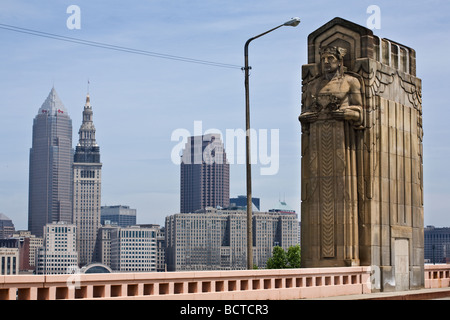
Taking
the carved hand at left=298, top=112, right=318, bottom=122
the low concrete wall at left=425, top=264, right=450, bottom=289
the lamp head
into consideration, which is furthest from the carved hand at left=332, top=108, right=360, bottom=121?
the low concrete wall at left=425, top=264, right=450, bottom=289

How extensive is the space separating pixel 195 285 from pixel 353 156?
547 inches

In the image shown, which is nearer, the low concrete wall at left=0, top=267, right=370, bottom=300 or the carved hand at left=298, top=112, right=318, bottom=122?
the low concrete wall at left=0, top=267, right=370, bottom=300

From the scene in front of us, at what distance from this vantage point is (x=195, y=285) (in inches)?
1114

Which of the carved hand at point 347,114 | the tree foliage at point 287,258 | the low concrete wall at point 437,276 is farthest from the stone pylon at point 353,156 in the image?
the tree foliage at point 287,258

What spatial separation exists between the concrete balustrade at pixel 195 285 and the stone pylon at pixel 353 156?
1845mm

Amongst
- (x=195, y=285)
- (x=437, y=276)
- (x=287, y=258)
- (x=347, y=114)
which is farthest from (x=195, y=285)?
(x=287, y=258)

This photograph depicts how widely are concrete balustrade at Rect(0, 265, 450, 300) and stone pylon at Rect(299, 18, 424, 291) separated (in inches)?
72.6

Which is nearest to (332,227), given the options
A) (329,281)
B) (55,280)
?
(329,281)

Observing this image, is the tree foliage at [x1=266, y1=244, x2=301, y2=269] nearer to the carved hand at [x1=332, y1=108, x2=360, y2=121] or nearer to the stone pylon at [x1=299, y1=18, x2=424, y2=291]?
the stone pylon at [x1=299, y1=18, x2=424, y2=291]

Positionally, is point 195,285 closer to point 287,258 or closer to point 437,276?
point 437,276

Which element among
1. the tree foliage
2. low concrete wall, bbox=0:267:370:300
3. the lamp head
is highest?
the lamp head

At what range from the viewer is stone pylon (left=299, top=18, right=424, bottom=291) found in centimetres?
3922

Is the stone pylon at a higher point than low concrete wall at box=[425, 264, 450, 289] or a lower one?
higher
